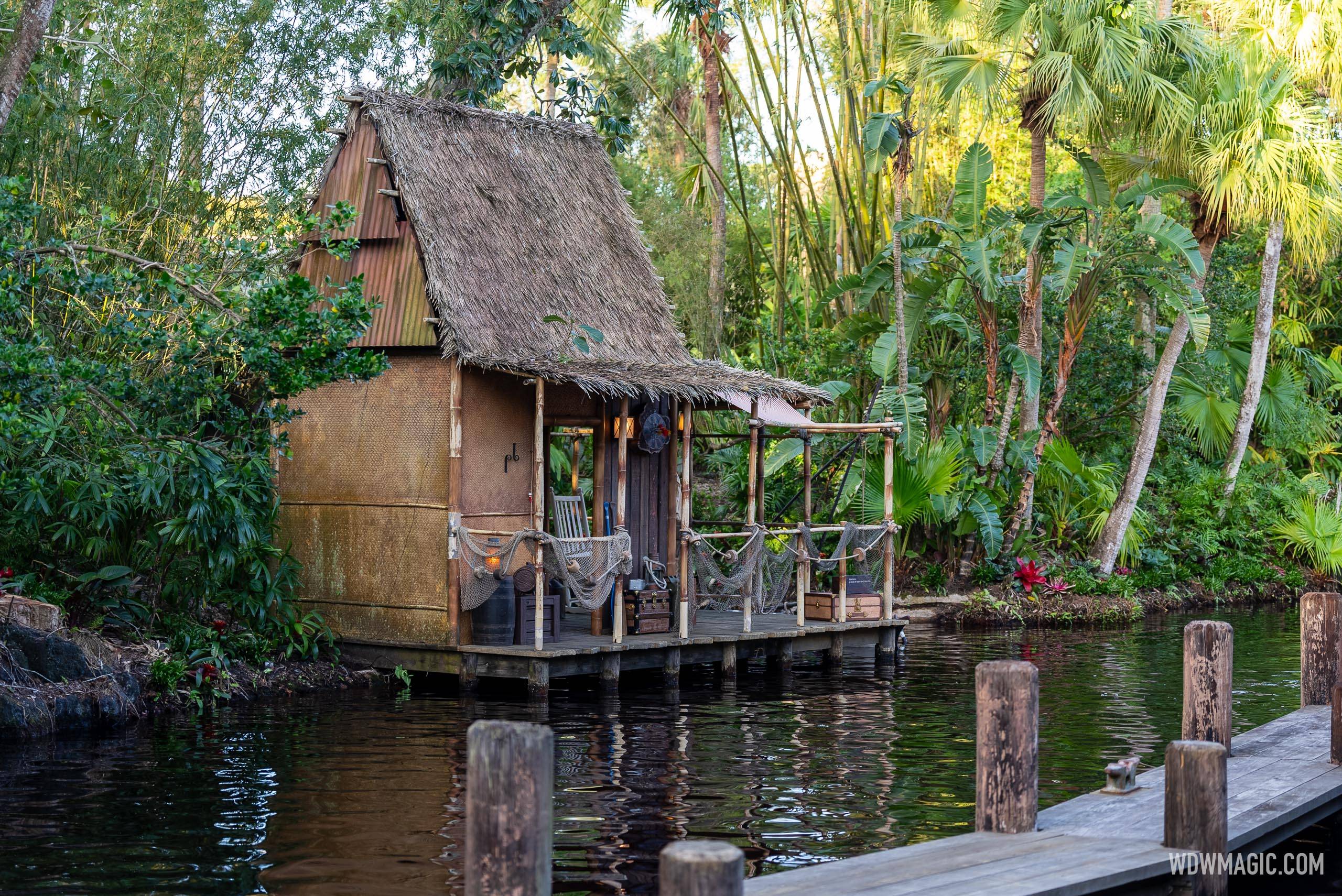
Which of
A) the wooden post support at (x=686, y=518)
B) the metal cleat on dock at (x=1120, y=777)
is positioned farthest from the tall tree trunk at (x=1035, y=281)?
the metal cleat on dock at (x=1120, y=777)

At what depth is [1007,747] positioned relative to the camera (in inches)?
291

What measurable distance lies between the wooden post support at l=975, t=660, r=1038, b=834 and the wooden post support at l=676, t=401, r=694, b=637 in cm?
772

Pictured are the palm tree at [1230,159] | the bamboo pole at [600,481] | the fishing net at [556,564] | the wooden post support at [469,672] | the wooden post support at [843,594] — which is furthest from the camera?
the palm tree at [1230,159]

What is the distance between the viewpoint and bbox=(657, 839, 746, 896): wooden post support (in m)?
4.82

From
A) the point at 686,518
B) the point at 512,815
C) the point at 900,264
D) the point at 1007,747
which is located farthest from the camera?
the point at 900,264

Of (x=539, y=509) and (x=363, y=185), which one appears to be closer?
(x=539, y=509)

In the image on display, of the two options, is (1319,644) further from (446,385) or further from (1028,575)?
(1028,575)

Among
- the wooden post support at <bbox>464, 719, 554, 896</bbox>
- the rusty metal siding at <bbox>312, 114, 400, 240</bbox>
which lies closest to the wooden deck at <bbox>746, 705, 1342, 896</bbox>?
the wooden post support at <bbox>464, 719, 554, 896</bbox>

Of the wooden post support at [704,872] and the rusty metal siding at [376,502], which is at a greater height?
the rusty metal siding at [376,502]

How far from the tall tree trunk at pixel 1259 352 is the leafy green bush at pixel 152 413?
1758 cm

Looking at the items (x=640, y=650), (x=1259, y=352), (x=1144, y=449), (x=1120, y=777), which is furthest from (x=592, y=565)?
(x=1259, y=352)

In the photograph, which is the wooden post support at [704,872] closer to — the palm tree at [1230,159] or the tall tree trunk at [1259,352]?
the palm tree at [1230,159]

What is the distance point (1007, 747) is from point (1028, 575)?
51.8 feet

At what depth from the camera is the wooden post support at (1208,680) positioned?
362 inches
